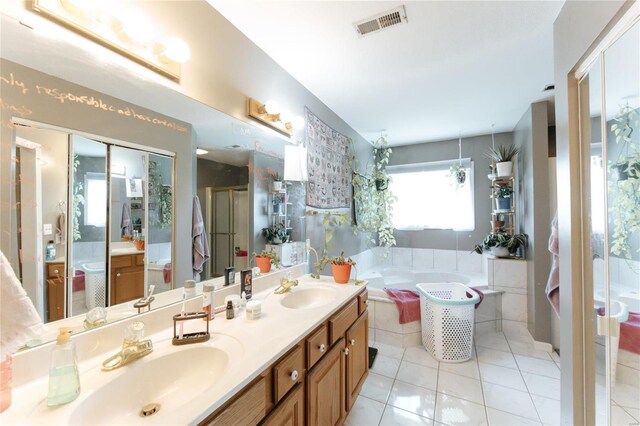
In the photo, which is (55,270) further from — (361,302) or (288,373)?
(361,302)

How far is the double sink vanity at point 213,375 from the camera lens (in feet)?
2.30

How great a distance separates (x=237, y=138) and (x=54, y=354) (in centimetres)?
125

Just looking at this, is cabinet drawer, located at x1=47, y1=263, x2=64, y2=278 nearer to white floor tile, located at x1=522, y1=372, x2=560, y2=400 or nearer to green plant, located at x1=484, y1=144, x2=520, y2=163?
white floor tile, located at x1=522, y1=372, x2=560, y2=400

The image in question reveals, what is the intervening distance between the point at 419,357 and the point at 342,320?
148 centimetres

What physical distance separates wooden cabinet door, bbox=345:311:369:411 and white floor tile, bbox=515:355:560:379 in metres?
1.57

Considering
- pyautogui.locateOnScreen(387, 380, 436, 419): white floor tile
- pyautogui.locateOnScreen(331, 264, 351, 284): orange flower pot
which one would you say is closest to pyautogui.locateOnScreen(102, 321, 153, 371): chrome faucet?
pyautogui.locateOnScreen(331, 264, 351, 284): orange flower pot

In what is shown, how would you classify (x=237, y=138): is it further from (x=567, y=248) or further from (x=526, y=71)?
(x=526, y=71)

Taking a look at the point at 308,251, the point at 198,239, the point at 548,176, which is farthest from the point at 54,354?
the point at 548,176

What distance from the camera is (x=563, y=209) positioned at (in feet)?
4.64

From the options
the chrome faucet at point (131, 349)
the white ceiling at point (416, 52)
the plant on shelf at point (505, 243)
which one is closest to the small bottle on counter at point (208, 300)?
the chrome faucet at point (131, 349)

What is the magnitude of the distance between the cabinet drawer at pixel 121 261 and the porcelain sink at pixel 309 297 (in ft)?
2.90

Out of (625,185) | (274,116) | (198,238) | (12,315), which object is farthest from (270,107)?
(625,185)

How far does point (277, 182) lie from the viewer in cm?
196

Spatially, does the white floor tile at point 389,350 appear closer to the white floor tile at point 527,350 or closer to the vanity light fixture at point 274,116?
the white floor tile at point 527,350
